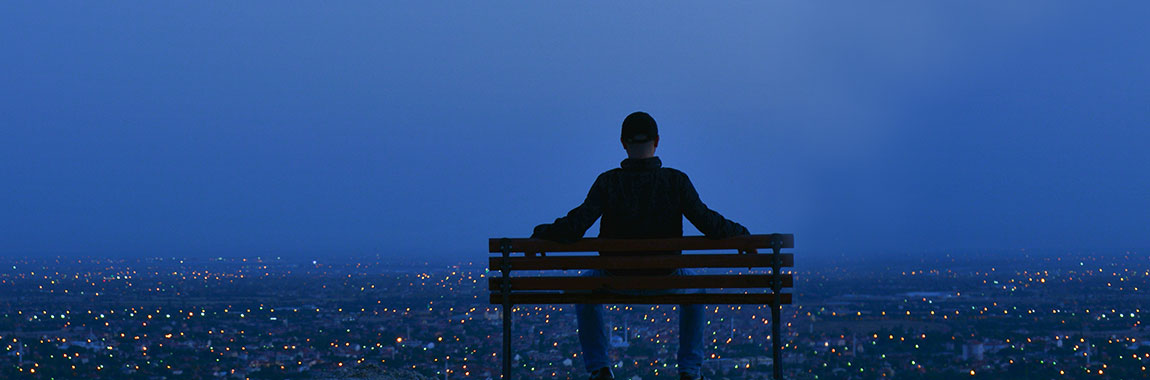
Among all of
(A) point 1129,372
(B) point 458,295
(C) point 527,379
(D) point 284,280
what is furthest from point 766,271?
(D) point 284,280

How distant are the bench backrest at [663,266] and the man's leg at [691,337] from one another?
0.27 metres

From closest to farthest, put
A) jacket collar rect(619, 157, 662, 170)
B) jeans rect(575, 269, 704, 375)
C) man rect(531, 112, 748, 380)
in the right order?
man rect(531, 112, 748, 380) < jacket collar rect(619, 157, 662, 170) < jeans rect(575, 269, 704, 375)

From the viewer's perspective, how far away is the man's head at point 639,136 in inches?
252

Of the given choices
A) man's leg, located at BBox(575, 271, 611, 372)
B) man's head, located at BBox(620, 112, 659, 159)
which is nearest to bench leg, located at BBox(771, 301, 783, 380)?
man's leg, located at BBox(575, 271, 611, 372)

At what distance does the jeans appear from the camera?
6.55m

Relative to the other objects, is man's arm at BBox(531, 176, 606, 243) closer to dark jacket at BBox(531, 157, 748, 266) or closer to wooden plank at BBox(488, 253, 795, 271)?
dark jacket at BBox(531, 157, 748, 266)

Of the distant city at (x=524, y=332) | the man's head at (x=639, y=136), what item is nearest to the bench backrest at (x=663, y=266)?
the man's head at (x=639, y=136)

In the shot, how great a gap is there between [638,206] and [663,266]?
452mm

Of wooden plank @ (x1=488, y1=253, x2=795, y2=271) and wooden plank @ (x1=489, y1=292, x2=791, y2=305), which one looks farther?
wooden plank @ (x1=489, y1=292, x2=791, y2=305)

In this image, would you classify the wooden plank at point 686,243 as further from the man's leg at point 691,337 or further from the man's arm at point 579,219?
the man's leg at point 691,337

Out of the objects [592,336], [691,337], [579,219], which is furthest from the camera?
[592,336]

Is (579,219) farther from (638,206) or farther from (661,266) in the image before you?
(661,266)

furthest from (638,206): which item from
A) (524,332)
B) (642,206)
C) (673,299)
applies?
(524,332)

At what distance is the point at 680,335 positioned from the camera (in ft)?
21.8
